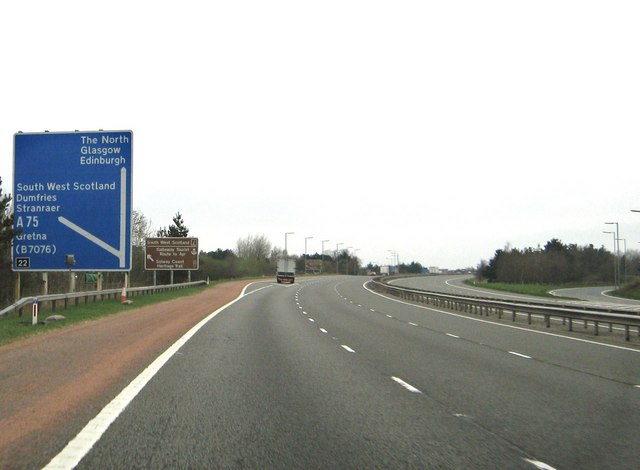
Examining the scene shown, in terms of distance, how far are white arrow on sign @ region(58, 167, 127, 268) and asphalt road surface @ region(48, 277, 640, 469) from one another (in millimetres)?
14081

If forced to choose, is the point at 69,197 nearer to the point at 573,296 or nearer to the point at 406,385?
the point at 406,385

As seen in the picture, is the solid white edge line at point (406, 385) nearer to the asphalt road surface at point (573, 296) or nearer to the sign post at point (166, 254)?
the asphalt road surface at point (573, 296)

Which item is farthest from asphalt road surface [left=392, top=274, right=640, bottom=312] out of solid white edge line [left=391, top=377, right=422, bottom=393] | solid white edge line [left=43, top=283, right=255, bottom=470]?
solid white edge line [left=43, top=283, right=255, bottom=470]

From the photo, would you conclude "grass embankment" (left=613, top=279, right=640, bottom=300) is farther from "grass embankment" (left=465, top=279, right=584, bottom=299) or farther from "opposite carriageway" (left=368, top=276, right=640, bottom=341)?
"opposite carriageway" (left=368, top=276, right=640, bottom=341)

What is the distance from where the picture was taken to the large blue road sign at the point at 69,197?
27.3 metres

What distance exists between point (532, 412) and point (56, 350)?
417 inches

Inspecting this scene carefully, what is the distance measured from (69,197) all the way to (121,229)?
258 centimetres

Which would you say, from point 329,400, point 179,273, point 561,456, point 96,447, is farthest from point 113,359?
point 179,273

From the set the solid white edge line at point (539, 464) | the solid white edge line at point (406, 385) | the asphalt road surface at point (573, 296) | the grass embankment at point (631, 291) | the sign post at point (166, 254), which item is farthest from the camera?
the grass embankment at point (631, 291)

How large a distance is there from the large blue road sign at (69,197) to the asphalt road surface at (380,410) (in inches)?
564

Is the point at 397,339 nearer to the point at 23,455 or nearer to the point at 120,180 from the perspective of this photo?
the point at 23,455

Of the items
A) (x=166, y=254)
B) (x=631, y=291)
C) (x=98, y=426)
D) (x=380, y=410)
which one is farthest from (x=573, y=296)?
(x=98, y=426)

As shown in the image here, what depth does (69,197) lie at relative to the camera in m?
27.6

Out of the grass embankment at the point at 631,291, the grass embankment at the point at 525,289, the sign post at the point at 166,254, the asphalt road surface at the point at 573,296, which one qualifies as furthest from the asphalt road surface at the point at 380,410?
the grass embankment at the point at 631,291
